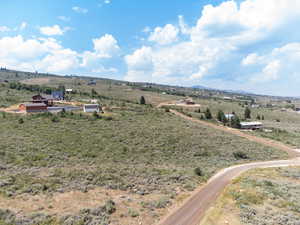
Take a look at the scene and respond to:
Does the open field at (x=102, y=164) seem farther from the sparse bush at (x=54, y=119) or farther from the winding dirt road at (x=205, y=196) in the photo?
the winding dirt road at (x=205, y=196)

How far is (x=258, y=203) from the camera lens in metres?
14.9

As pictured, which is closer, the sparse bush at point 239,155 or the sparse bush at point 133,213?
the sparse bush at point 133,213

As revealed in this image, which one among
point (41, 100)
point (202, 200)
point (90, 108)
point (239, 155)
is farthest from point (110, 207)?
point (41, 100)

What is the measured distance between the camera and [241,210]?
1391 cm

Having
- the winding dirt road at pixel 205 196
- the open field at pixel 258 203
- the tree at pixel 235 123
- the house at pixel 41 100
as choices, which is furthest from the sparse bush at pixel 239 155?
the house at pixel 41 100

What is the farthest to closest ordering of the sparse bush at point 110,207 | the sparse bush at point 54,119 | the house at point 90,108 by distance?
1. the house at point 90,108
2. the sparse bush at point 54,119
3. the sparse bush at point 110,207

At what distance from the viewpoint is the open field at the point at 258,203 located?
12.8 meters

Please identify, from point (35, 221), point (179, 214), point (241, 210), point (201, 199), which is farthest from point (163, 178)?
point (35, 221)

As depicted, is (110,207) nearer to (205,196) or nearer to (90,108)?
(205,196)

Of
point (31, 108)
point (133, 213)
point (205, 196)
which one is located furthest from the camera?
point (31, 108)

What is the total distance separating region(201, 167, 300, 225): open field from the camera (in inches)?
502

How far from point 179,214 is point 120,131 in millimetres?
23950

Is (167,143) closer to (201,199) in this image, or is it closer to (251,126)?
(201,199)

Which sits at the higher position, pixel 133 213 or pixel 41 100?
pixel 41 100
